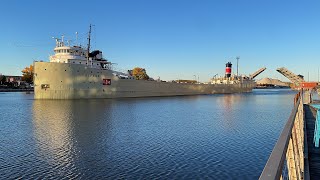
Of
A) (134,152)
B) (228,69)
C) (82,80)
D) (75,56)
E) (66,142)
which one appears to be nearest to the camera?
(134,152)

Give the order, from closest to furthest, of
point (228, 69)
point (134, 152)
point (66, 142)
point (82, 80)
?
point (134, 152)
point (66, 142)
point (82, 80)
point (228, 69)

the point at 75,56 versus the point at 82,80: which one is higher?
the point at 75,56

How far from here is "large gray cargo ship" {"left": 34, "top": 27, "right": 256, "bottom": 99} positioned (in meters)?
45.9

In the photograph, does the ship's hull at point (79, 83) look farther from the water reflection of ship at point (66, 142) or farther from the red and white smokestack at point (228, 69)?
the red and white smokestack at point (228, 69)

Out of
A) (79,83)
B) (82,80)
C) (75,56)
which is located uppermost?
(75,56)

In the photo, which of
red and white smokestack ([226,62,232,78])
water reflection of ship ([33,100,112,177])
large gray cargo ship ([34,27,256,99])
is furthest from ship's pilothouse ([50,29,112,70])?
red and white smokestack ([226,62,232,78])

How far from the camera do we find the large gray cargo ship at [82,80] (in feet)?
151

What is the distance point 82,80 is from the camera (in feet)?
158

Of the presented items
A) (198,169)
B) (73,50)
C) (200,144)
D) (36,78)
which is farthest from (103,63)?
(198,169)

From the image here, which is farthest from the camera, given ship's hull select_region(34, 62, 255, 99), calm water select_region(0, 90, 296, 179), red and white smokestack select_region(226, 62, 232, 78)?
red and white smokestack select_region(226, 62, 232, 78)

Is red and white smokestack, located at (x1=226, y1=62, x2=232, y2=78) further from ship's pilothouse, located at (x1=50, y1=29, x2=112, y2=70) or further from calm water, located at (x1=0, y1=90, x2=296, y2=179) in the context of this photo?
calm water, located at (x1=0, y1=90, x2=296, y2=179)

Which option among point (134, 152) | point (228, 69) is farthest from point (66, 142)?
point (228, 69)

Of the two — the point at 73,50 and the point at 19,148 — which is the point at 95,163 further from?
the point at 73,50

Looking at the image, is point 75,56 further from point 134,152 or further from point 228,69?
point 228,69
